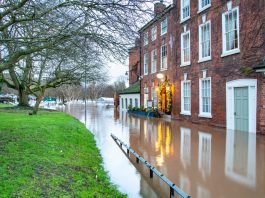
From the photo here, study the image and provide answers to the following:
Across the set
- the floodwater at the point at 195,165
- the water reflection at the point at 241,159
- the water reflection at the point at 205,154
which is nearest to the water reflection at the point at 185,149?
the floodwater at the point at 195,165

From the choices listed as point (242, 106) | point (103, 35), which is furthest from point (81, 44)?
point (242, 106)

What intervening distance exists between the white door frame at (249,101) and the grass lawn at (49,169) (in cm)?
754

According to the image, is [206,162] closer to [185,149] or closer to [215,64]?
[185,149]

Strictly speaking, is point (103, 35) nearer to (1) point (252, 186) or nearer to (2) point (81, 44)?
(2) point (81, 44)

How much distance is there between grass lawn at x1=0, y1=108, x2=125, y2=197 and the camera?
507 centimetres

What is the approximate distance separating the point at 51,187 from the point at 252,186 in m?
3.92

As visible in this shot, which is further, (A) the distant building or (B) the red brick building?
(A) the distant building

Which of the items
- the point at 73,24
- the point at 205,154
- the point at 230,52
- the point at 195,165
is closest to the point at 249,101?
the point at 230,52

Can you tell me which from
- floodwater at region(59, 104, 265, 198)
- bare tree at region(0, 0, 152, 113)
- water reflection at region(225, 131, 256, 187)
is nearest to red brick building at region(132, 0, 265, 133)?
water reflection at region(225, 131, 256, 187)

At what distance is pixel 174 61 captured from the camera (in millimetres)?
21641

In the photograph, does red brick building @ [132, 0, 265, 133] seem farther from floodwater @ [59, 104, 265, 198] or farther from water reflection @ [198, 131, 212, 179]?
water reflection @ [198, 131, 212, 179]

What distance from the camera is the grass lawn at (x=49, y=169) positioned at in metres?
5.07

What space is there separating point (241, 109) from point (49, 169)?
1052 cm

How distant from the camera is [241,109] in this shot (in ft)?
46.1
